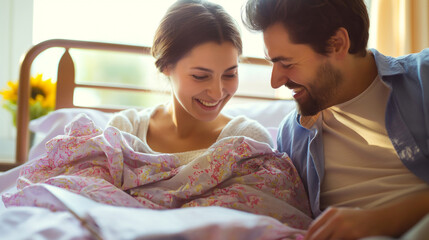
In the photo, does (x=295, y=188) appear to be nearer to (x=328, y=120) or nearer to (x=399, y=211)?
(x=328, y=120)

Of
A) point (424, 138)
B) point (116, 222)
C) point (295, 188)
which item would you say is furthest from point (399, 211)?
point (116, 222)

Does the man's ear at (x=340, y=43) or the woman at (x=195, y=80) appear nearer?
the man's ear at (x=340, y=43)

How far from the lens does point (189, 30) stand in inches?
59.8

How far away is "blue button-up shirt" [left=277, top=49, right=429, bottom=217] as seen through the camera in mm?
1148

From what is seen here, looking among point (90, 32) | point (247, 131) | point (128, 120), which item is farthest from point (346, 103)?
point (90, 32)

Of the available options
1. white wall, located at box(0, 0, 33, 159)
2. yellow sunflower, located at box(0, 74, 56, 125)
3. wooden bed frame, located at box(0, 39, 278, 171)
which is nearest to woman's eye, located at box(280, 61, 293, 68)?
wooden bed frame, located at box(0, 39, 278, 171)

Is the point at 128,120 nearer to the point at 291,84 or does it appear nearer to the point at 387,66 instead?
the point at 291,84

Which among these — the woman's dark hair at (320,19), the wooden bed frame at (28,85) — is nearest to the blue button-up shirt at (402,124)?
the woman's dark hair at (320,19)

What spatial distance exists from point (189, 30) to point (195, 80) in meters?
0.17

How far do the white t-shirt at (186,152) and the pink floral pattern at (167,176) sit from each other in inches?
4.4

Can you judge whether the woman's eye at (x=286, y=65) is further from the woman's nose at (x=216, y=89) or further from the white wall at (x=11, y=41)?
the white wall at (x=11, y=41)

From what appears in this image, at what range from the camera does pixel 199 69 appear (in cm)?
148

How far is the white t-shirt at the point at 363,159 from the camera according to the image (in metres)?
1.20

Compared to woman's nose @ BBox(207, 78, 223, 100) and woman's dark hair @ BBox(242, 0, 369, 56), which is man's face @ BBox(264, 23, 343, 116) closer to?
woman's dark hair @ BBox(242, 0, 369, 56)
